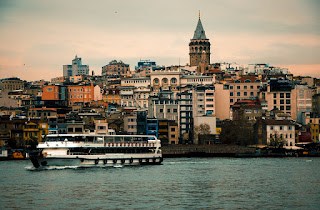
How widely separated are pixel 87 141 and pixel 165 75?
10836cm

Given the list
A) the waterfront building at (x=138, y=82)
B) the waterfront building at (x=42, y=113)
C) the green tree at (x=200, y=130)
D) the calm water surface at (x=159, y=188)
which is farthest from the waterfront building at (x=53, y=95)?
the calm water surface at (x=159, y=188)

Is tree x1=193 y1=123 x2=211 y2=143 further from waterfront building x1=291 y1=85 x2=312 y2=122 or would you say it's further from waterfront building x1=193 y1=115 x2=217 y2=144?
waterfront building x1=291 y1=85 x2=312 y2=122

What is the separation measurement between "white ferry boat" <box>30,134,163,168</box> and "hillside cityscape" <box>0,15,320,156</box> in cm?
1976

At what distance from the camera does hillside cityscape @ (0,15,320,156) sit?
119m

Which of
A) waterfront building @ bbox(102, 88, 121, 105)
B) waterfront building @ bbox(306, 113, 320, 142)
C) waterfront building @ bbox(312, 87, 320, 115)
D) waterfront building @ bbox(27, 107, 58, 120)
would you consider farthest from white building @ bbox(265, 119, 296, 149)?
waterfront building @ bbox(102, 88, 121, 105)

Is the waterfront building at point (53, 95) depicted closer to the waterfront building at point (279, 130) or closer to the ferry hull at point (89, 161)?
the waterfront building at point (279, 130)

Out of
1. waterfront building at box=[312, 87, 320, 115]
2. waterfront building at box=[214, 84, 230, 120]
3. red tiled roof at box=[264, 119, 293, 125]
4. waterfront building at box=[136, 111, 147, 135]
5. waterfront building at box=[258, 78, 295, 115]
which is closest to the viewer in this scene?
red tiled roof at box=[264, 119, 293, 125]

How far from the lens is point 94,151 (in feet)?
257

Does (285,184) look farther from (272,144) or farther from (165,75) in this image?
(165,75)

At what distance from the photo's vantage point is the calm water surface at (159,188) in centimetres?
4909

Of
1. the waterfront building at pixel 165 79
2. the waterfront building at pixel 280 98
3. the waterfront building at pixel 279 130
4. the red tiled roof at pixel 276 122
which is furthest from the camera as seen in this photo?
the waterfront building at pixel 165 79

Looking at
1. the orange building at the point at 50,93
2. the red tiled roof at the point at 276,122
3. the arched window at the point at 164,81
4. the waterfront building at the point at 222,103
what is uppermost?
the arched window at the point at 164,81

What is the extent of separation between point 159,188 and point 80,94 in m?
118

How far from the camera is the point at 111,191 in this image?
2202 inches
